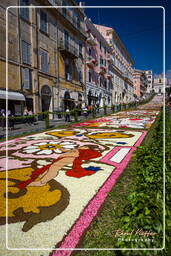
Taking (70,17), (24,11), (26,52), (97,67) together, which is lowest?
(26,52)

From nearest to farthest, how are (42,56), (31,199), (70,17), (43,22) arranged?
(31,199) < (42,56) < (43,22) < (70,17)

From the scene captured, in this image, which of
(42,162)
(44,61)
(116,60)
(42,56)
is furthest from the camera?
(116,60)

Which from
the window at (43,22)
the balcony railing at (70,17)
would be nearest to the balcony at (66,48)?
the window at (43,22)

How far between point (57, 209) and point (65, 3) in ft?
78.0

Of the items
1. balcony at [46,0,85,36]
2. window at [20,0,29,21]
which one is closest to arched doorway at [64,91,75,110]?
window at [20,0,29,21]

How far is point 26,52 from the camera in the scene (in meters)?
14.8

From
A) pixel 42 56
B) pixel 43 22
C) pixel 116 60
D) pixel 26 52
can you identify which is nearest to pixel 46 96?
pixel 42 56

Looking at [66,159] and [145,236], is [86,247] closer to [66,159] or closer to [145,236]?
[145,236]

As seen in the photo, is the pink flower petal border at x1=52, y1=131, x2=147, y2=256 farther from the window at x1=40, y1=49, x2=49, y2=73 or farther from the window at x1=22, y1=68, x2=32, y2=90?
the window at x1=40, y1=49, x2=49, y2=73

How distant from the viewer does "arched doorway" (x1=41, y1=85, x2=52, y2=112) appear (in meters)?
17.1

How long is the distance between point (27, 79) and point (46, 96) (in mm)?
3335

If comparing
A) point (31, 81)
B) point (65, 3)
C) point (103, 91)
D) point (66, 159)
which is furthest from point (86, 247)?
point (103, 91)

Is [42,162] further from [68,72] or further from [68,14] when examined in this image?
[68,14]

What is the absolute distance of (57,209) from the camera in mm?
2143
